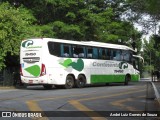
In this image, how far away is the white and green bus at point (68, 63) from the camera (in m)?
26.8

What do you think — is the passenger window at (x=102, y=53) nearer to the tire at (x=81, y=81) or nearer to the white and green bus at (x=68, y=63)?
the white and green bus at (x=68, y=63)

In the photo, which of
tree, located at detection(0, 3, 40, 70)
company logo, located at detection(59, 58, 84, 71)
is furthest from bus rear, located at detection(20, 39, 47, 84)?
tree, located at detection(0, 3, 40, 70)

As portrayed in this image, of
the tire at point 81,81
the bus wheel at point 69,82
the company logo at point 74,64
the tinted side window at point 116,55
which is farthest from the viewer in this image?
the tinted side window at point 116,55

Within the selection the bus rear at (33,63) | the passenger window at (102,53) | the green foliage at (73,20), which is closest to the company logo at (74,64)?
the bus rear at (33,63)

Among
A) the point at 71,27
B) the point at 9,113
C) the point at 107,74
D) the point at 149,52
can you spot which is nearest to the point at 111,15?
the point at 71,27

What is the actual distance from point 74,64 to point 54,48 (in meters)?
2.33

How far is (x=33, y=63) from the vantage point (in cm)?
2709

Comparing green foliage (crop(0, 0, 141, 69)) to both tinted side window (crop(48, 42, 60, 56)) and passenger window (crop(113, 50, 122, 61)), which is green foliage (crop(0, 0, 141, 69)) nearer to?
passenger window (crop(113, 50, 122, 61))

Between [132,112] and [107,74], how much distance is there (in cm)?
1931

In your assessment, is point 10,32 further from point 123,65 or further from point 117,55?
point 123,65

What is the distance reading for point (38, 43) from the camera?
87.9ft

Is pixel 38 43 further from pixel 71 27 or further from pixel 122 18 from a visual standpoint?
pixel 122 18

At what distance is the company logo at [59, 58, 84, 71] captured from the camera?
27797 mm

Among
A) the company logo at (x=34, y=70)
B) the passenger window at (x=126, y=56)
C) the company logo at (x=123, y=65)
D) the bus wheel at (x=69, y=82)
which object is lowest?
the bus wheel at (x=69, y=82)
